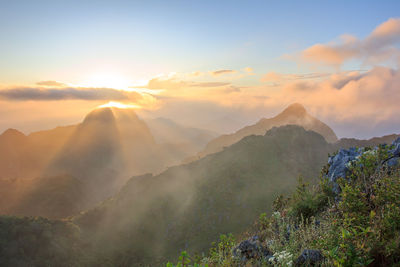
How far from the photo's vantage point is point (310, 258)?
5324 millimetres

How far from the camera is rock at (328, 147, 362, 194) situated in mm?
10812

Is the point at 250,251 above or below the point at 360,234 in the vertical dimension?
below

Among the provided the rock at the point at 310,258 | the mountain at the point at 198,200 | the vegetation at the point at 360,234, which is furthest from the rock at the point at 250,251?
the mountain at the point at 198,200

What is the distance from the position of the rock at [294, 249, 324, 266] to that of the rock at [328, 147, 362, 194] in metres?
5.95

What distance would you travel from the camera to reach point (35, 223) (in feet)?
198

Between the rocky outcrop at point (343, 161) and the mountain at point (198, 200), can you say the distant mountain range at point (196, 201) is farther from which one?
the rocky outcrop at point (343, 161)

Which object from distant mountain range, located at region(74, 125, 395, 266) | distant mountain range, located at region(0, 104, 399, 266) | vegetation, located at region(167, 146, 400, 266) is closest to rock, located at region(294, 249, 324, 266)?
vegetation, located at region(167, 146, 400, 266)

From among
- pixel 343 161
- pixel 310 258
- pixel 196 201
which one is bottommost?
pixel 196 201

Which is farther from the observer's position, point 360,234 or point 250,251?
point 250,251

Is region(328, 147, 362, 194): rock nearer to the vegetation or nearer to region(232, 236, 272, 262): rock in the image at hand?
the vegetation

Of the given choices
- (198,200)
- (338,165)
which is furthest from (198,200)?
(338,165)

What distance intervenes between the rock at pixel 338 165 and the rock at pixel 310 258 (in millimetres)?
5952

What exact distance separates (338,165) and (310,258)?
8016mm

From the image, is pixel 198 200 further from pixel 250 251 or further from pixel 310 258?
pixel 310 258
